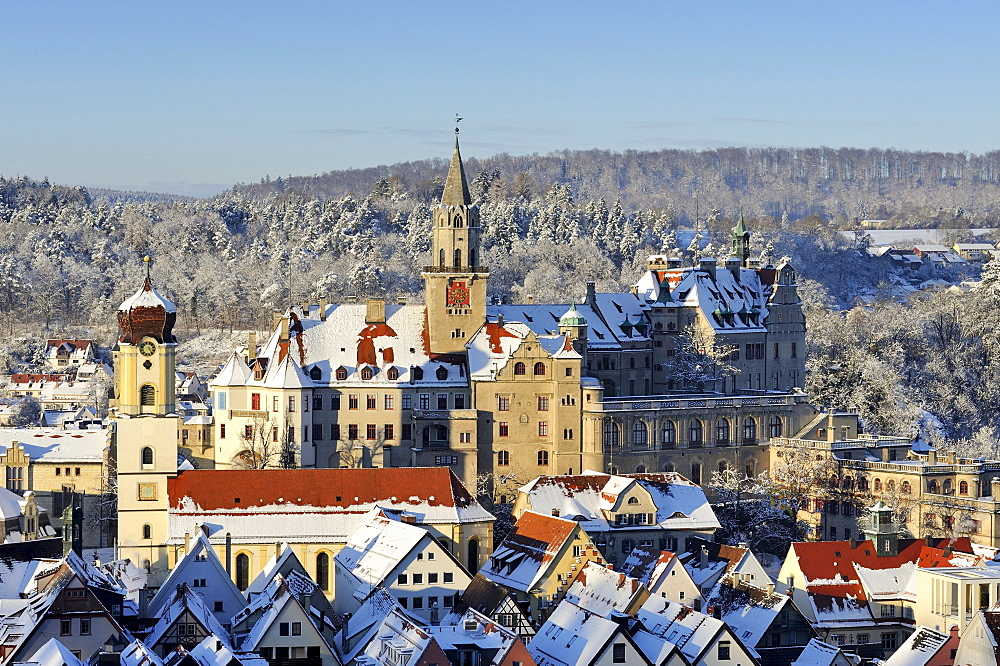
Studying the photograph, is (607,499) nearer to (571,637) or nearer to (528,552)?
(528,552)

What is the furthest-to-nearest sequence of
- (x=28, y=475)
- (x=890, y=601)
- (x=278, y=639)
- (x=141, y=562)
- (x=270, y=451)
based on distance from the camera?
(x=28, y=475) → (x=270, y=451) → (x=141, y=562) → (x=890, y=601) → (x=278, y=639)

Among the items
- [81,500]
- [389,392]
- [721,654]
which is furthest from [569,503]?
[81,500]

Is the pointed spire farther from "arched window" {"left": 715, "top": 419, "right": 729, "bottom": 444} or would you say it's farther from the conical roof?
"arched window" {"left": 715, "top": 419, "right": 729, "bottom": 444}

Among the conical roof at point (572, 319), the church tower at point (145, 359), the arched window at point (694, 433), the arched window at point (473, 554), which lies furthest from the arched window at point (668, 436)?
the church tower at point (145, 359)

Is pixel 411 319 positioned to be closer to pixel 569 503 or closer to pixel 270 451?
pixel 270 451

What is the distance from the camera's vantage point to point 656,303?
400 feet

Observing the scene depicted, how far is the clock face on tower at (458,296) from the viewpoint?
110312mm

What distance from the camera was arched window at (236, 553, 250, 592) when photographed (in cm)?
8956

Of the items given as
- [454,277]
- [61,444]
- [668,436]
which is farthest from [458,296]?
[61,444]

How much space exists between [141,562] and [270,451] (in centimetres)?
1597

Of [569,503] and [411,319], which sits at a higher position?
[411,319]

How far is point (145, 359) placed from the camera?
92.2m

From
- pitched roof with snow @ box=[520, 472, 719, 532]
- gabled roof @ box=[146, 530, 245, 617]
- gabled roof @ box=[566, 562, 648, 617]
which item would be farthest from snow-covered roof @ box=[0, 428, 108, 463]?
gabled roof @ box=[566, 562, 648, 617]

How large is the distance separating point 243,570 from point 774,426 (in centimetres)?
3527
